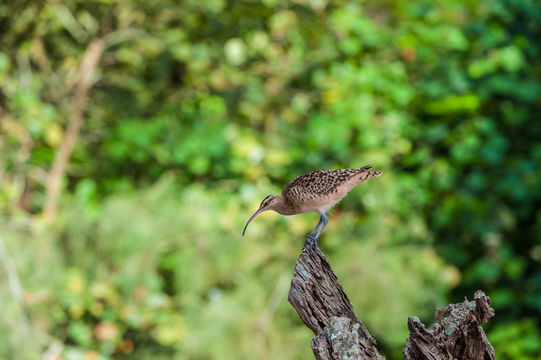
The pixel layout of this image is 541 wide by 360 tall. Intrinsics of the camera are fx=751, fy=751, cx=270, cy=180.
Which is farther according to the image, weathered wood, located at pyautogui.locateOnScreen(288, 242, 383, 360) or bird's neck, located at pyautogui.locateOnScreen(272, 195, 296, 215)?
bird's neck, located at pyautogui.locateOnScreen(272, 195, 296, 215)

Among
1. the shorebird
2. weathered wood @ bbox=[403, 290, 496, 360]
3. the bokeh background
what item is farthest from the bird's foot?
the bokeh background

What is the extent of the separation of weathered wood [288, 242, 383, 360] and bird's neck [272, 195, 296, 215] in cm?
13

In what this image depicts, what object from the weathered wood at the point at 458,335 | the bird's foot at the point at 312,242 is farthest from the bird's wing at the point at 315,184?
the weathered wood at the point at 458,335

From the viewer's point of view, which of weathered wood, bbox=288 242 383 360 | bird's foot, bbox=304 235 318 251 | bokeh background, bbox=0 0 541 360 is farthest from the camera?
bokeh background, bbox=0 0 541 360

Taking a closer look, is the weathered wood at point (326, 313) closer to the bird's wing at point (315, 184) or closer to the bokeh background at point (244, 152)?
the bird's wing at point (315, 184)

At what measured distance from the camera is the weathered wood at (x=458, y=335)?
5.38 ft

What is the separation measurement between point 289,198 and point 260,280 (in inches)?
101

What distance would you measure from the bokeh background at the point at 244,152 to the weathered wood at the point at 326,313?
271 centimetres

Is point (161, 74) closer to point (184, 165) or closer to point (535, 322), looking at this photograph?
point (184, 165)

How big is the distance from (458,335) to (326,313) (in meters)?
0.31

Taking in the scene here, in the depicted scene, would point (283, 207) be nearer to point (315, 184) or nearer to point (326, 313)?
point (315, 184)

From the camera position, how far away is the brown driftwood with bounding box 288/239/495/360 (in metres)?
1.62

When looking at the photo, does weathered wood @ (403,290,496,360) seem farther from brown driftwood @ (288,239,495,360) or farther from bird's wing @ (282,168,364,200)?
bird's wing @ (282,168,364,200)

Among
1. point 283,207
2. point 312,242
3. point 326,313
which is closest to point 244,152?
point 283,207
